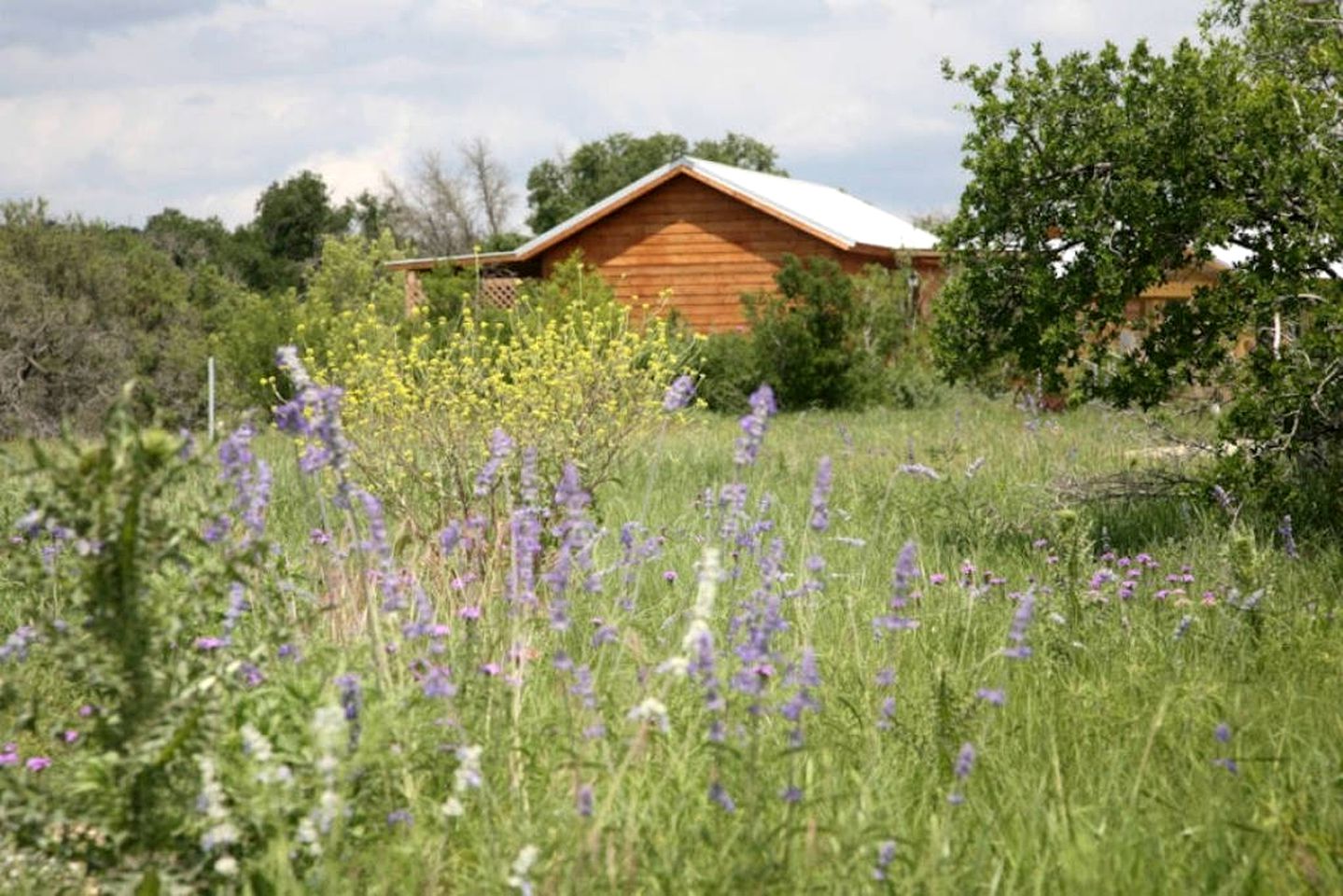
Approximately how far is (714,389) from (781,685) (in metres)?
19.9

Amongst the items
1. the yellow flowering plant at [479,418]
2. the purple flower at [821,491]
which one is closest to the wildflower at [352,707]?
the purple flower at [821,491]

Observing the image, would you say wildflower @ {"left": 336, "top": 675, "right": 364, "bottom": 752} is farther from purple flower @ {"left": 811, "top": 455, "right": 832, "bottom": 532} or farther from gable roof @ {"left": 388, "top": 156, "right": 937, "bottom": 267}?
gable roof @ {"left": 388, "top": 156, "right": 937, "bottom": 267}

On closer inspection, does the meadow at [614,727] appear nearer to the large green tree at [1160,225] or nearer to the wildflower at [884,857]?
the wildflower at [884,857]

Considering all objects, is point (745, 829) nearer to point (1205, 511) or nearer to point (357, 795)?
point (357, 795)

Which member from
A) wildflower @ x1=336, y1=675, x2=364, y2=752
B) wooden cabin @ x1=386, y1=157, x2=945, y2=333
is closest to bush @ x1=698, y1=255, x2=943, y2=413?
wooden cabin @ x1=386, y1=157, x2=945, y2=333

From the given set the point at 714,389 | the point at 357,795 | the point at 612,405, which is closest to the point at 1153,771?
the point at 357,795

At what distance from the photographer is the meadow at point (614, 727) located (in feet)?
11.1

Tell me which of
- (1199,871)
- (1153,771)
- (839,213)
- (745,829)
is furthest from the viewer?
(839,213)

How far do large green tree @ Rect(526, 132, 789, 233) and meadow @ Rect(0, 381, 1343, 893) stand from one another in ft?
198

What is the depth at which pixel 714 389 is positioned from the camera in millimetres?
24812

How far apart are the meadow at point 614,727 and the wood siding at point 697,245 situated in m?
25.4

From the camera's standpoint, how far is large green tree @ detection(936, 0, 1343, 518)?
8445 millimetres

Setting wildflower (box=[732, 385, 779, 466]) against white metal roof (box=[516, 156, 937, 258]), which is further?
white metal roof (box=[516, 156, 937, 258])

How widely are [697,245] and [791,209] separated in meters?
2.04
